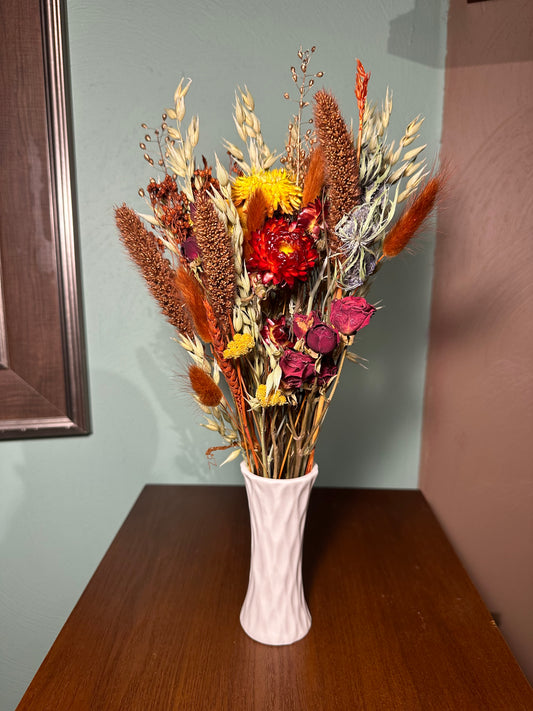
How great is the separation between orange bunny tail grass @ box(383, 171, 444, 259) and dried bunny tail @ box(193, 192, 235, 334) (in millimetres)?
188

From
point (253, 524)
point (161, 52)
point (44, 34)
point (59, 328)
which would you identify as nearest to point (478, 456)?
point (253, 524)


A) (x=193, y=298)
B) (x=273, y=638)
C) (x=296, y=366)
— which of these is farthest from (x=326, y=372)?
(x=273, y=638)

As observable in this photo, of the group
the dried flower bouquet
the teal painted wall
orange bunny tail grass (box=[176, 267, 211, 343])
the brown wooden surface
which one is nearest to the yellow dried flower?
the dried flower bouquet

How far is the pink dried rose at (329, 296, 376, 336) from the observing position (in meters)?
0.54

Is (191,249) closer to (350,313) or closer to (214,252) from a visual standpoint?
(214,252)

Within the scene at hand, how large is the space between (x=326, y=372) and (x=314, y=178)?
0.73 ft

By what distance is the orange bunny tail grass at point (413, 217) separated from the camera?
0.58 metres

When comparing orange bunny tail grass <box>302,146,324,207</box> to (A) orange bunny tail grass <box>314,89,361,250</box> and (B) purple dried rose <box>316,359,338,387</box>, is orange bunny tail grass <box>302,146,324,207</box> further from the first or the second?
(B) purple dried rose <box>316,359,338,387</box>

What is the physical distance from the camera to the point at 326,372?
610mm

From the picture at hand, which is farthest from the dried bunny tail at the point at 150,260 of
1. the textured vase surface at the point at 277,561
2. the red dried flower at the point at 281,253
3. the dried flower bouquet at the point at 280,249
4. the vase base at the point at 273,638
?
the vase base at the point at 273,638

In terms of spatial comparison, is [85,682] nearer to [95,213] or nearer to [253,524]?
[253,524]

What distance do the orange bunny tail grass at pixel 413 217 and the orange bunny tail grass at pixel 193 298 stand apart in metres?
0.23

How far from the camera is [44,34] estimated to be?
958mm

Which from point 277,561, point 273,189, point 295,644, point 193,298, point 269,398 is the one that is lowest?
point 295,644
